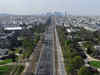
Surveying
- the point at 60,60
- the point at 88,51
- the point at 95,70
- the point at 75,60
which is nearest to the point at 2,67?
the point at 60,60

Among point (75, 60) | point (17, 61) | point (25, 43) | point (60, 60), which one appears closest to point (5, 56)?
point (17, 61)

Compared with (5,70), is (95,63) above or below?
below

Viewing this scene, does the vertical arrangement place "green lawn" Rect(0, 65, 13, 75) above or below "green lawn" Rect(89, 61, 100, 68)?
above

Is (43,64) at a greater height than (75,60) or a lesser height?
lesser

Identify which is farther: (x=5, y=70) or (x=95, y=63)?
(x=95, y=63)

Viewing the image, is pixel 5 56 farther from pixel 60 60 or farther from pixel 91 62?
pixel 91 62

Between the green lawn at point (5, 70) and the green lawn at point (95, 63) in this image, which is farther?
the green lawn at point (95, 63)

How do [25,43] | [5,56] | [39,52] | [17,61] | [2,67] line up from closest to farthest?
1. [2,67]
2. [17,61]
3. [5,56]
4. [39,52]
5. [25,43]

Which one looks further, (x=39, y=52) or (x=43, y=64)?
(x=39, y=52)

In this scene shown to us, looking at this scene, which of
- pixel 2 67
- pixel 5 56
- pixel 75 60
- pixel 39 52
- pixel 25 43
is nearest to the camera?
pixel 75 60

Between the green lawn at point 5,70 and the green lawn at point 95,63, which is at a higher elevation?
the green lawn at point 5,70

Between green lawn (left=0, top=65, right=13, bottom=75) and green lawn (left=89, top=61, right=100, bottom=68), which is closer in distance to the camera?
green lawn (left=0, top=65, right=13, bottom=75)
